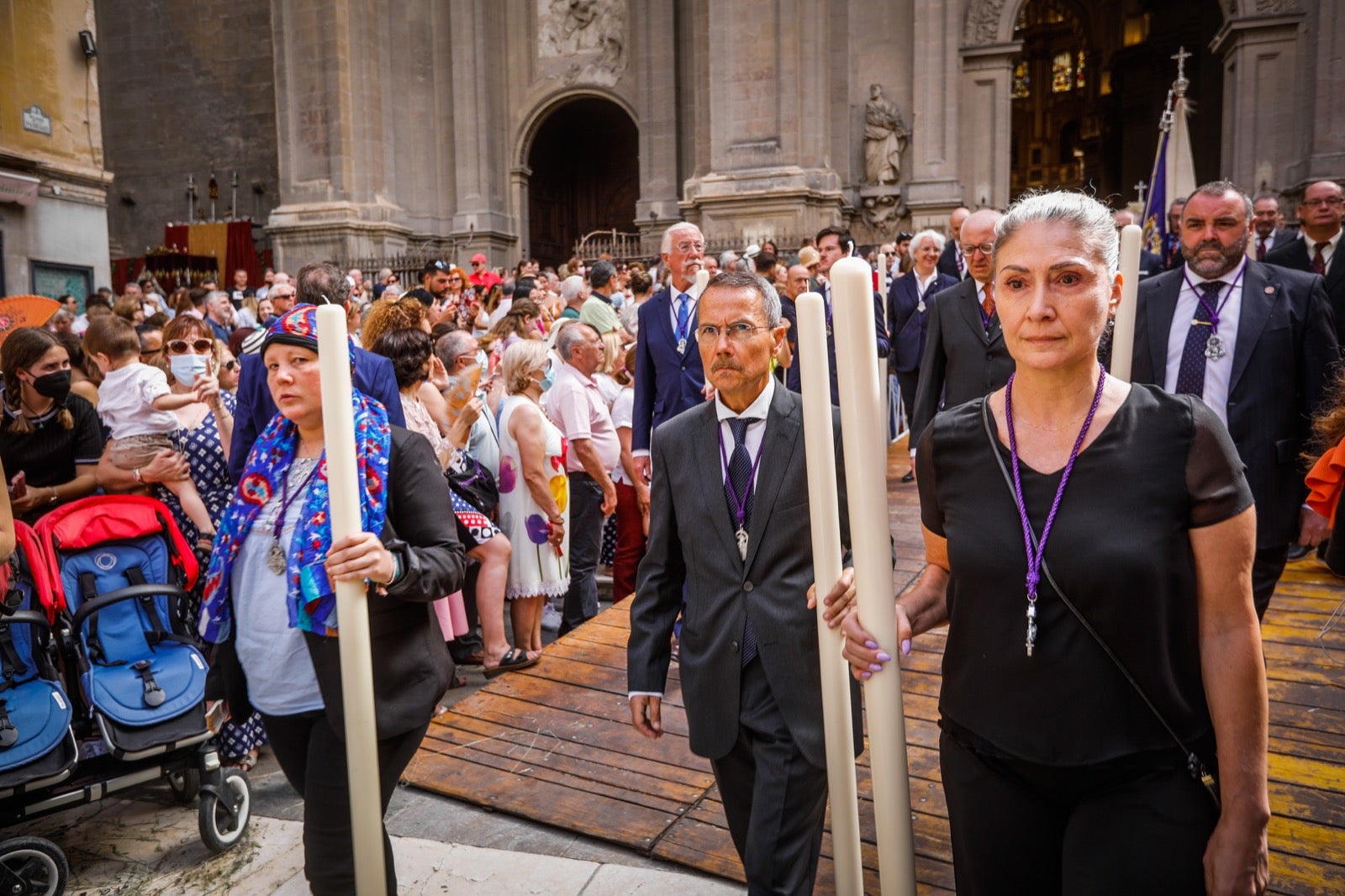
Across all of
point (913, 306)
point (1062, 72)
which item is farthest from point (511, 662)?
point (1062, 72)

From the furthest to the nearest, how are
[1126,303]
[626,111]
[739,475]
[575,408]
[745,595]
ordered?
1. [626,111]
2. [575,408]
3. [739,475]
4. [745,595]
5. [1126,303]

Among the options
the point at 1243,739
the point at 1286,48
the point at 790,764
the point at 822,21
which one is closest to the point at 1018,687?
the point at 1243,739

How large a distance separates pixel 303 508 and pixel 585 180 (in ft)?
85.3

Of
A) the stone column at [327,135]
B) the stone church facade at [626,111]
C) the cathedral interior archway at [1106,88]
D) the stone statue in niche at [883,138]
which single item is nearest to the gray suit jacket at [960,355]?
the stone church facade at [626,111]

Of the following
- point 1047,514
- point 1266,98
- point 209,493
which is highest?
point 1266,98

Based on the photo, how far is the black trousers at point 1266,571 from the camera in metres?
3.50

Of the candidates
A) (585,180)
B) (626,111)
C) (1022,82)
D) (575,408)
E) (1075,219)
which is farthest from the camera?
(1022,82)

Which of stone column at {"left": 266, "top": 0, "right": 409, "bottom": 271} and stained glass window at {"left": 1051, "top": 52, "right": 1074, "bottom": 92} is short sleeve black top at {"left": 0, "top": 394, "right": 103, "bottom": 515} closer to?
stone column at {"left": 266, "top": 0, "right": 409, "bottom": 271}

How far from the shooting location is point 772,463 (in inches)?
98.4

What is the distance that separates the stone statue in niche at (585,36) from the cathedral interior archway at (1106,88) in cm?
878

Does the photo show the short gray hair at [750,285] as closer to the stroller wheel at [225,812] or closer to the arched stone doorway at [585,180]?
the stroller wheel at [225,812]

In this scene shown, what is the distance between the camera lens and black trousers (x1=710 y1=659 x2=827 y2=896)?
7.72 feet

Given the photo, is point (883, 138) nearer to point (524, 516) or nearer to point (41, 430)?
point (524, 516)

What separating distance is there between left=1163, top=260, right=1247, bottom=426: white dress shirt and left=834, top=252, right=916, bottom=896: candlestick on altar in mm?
2717
